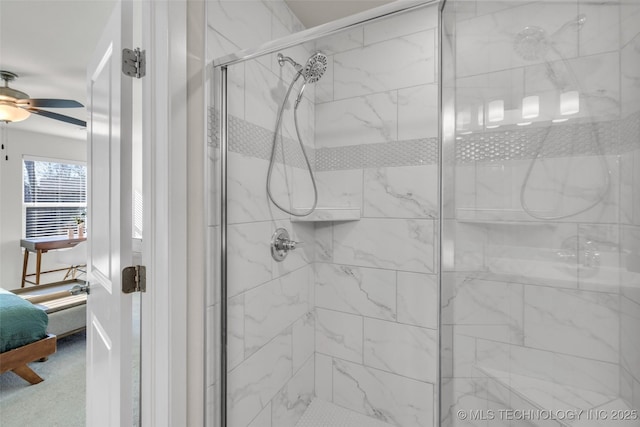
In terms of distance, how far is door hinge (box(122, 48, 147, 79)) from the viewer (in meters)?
0.94

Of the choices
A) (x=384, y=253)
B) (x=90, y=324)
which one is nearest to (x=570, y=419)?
(x=384, y=253)

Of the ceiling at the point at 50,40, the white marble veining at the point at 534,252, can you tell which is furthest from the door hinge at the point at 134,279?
the ceiling at the point at 50,40

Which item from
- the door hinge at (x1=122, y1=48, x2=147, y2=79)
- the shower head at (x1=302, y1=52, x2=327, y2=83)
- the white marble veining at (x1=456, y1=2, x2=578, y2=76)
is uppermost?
the shower head at (x1=302, y1=52, x2=327, y2=83)

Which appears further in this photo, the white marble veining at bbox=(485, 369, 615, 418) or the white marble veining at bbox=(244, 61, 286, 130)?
the white marble veining at bbox=(244, 61, 286, 130)

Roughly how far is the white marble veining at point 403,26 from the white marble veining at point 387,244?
1006mm

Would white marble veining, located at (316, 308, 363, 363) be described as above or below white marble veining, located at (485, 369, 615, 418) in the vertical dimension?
below

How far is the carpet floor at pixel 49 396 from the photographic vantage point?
6.07 ft

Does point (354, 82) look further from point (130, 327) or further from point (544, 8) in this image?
point (130, 327)

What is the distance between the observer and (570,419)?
22.5 inches

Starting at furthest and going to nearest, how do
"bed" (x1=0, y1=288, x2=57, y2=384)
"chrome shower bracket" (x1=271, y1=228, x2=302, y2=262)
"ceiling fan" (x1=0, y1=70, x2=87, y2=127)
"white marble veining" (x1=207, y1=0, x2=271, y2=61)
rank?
"ceiling fan" (x1=0, y1=70, x2=87, y2=127) → "bed" (x1=0, y1=288, x2=57, y2=384) → "chrome shower bracket" (x1=271, y1=228, x2=302, y2=262) → "white marble veining" (x1=207, y1=0, x2=271, y2=61)

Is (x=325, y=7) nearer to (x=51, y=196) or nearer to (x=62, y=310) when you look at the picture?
(x=62, y=310)

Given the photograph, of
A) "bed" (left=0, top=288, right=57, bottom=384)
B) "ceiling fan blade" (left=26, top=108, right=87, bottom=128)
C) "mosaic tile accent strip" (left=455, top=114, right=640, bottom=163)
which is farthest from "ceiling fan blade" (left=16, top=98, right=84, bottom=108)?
"mosaic tile accent strip" (left=455, top=114, right=640, bottom=163)

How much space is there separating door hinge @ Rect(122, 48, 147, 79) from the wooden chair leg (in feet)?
7.97

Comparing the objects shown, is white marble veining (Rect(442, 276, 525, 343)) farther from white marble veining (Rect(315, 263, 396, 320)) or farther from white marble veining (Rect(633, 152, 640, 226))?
white marble veining (Rect(315, 263, 396, 320))
